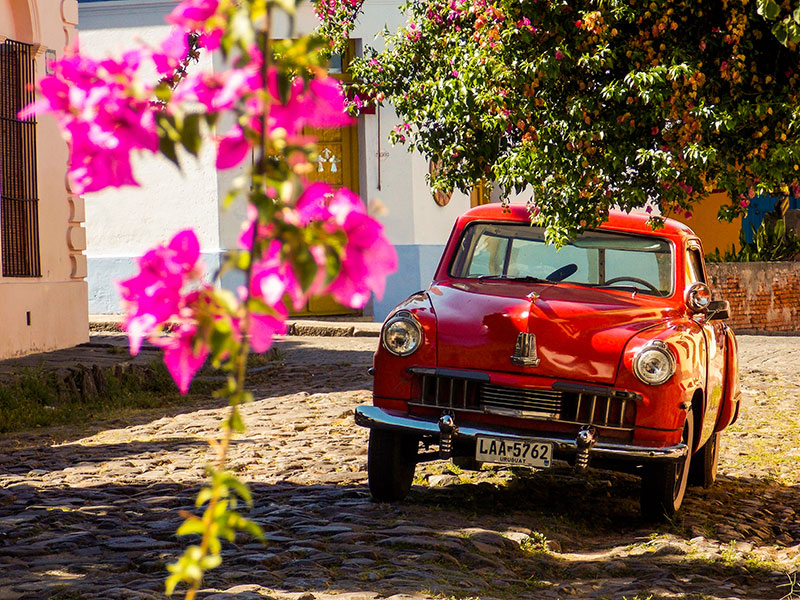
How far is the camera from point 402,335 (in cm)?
621

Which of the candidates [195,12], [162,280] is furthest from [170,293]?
[195,12]

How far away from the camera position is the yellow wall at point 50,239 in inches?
483

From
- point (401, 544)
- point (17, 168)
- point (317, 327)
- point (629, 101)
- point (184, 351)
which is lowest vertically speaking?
point (401, 544)

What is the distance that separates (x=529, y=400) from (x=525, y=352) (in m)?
0.25

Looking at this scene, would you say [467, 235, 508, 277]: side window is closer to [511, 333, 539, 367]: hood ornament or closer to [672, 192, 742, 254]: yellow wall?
[511, 333, 539, 367]: hood ornament

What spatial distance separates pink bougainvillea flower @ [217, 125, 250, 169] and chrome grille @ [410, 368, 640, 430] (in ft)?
14.2

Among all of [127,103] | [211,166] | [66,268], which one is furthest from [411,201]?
[127,103]

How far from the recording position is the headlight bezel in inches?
243

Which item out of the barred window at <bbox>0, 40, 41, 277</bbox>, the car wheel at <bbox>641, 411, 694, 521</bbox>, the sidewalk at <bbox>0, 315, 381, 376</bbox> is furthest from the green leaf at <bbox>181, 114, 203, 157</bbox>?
the barred window at <bbox>0, 40, 41, 277</bbox>

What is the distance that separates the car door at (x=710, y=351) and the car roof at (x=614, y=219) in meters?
0.16

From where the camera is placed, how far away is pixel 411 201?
18938 mm

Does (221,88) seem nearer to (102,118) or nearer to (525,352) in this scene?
(102,118)

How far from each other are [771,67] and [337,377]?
22.8 feet

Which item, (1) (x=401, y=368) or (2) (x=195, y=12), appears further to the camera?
(1) (x=401, y=368)
